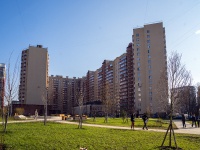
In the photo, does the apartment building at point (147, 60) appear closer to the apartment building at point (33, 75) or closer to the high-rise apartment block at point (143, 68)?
the high-rise apartment block at point (143, 68)

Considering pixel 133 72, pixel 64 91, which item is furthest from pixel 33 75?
pixel 64 91

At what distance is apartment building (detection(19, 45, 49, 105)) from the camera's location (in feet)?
320

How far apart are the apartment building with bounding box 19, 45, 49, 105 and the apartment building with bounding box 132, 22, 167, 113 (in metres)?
39.9

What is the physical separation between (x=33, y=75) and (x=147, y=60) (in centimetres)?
4933

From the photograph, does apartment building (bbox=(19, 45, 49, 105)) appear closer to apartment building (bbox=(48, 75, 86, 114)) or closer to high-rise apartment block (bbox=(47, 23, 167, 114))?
high-rise apartment block (bbox=(47, 23, 167, 114))

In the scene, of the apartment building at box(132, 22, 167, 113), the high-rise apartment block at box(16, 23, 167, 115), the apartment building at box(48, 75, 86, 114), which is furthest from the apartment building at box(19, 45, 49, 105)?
the apartment building at box(48, 75, 86, 114)

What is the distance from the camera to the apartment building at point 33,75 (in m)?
97.4

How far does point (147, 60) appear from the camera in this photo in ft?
311

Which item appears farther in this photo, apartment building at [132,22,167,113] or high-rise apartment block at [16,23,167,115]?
high-rise apartment block at [16,23,167,115]

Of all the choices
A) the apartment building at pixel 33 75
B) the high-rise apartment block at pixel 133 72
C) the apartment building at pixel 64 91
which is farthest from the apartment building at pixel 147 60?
the apartment building at pixel 64 91

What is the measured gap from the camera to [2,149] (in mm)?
10641

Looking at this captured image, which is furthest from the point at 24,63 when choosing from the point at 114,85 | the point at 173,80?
the point at 173,80

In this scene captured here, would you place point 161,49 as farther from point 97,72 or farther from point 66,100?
point 66,100

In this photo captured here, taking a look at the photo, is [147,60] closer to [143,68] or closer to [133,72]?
[143,68]
